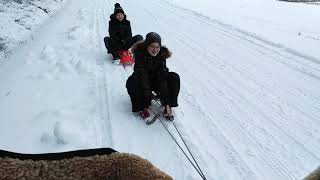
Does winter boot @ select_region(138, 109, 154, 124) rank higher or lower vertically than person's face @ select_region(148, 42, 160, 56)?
lower

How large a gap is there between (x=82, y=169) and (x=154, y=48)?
3.36 m

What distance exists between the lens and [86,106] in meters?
5.28

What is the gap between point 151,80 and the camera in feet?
16.9

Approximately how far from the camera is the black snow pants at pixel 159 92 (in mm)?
4836

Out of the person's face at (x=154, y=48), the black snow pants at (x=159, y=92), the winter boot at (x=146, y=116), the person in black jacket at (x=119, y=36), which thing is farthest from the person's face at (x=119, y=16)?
the winter boot at (x=146, y=116)

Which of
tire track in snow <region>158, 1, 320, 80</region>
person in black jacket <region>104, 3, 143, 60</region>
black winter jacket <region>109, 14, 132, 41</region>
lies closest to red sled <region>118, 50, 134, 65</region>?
person in black jacket <region>104, 3, 143, 60</region>

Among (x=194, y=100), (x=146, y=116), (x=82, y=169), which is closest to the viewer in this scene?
(x=82, y=169)

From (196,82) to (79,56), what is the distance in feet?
8.94

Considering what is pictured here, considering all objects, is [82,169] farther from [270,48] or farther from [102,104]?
[270,48]

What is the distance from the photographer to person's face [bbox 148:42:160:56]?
194 inches

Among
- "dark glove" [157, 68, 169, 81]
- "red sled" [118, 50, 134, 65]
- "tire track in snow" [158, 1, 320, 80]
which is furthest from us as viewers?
"red sled" [118, 50, 134, 65]

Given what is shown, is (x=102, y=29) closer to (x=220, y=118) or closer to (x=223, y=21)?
(x=223, y=21)

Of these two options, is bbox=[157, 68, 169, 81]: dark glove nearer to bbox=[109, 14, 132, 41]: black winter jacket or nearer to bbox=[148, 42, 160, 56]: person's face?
bbox=[148, 42, 160, 56]: person's face

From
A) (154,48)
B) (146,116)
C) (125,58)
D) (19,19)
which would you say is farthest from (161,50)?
(19,19)
